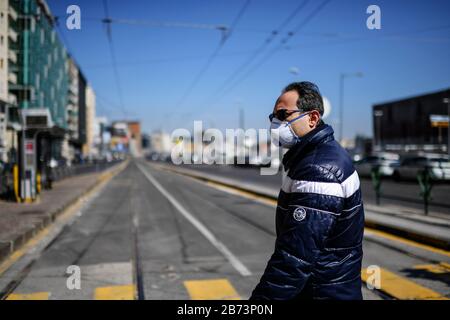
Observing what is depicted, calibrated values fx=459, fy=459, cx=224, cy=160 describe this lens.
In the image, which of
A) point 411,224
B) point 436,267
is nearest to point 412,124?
point 411,224

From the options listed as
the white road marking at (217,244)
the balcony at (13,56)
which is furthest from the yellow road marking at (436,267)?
the balcony at (13,56)

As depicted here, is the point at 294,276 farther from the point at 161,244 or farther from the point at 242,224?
the point at 242,224

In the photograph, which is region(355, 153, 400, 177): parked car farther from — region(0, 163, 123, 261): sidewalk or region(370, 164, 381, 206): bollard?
region(0, 163, 123, 261): sidewalk

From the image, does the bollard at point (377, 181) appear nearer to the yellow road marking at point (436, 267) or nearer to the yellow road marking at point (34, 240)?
the yellow road marking at point (436, 267)

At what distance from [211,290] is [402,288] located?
2.26m

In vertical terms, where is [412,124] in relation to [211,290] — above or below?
above

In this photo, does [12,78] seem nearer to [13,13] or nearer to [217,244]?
[13,13]

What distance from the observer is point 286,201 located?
2.19 m

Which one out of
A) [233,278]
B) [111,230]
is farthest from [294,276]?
[111,230]

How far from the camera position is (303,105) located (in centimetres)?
220

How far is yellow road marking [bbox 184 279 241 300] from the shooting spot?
17.0 feet

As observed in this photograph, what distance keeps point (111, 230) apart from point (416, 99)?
199 ft

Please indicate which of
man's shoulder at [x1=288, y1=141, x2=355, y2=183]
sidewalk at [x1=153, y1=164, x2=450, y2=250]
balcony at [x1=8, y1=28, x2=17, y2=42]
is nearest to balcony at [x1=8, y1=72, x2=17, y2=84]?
balcony at [x1=8, y1=28, x2=17, y2=42]

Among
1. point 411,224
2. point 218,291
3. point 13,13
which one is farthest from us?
point 411,224
